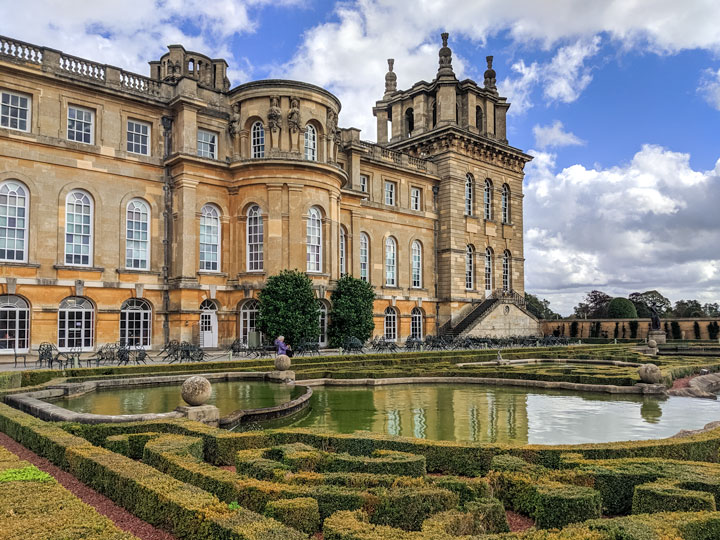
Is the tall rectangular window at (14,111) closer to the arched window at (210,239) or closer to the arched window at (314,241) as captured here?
the arched window at (210,239)

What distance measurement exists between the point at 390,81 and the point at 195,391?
42242 mm

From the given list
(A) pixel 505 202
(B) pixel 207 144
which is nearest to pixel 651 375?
(B) pixel 207 144

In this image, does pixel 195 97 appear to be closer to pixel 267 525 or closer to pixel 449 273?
pixel 449 273

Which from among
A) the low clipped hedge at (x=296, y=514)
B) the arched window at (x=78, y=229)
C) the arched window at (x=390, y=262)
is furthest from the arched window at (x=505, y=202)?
the low clipped hedge at (x=296, y=514)

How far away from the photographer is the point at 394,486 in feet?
17.9

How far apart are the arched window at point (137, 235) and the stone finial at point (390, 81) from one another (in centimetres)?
2696

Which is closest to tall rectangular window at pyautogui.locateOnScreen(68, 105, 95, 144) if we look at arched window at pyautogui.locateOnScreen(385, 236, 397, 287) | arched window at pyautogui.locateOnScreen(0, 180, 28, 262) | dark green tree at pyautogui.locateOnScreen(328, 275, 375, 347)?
arched window at pyautogui.locateOnScreen(0, 180, 28, 262)

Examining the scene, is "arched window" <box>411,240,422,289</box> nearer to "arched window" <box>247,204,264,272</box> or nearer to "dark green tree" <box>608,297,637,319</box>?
"arched window" <box>247,204,264,272</box>

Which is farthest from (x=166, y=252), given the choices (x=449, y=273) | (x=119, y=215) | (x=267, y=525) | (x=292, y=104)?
(x=267, y=525)

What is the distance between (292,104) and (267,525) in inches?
1026

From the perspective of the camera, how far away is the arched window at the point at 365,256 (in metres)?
35.6

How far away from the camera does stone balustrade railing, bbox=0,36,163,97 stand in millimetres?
22969

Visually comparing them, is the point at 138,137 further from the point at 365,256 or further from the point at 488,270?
the point at 488,270

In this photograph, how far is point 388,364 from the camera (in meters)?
22.2
